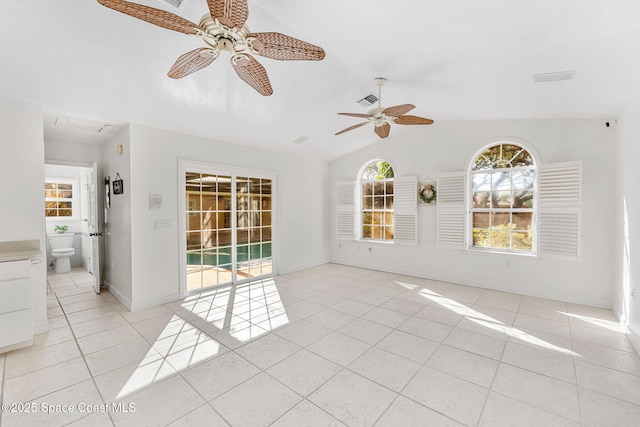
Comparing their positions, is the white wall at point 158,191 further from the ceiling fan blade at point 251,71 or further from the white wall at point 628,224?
the white wall at point 628,224

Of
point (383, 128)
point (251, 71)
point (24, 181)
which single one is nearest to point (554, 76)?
point (383, 128)

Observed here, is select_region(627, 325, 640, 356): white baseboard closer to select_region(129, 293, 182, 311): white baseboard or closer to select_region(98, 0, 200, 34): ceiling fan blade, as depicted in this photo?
select_region(98, 0, 200, 34): ceiling fan blade

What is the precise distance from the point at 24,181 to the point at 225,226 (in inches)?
96.6

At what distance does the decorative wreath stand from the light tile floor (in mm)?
1947

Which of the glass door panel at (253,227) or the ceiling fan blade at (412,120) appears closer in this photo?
the ceiling fan blade at (412,120)

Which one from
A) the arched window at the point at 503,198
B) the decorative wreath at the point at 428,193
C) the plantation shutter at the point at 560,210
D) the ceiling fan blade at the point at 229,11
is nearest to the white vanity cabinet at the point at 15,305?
the ceiling fan blade at the point at 229,11

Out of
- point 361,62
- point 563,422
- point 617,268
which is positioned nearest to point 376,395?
point 563,422

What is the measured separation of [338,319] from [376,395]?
141 cm

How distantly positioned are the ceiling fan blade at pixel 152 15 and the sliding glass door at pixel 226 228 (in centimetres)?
301

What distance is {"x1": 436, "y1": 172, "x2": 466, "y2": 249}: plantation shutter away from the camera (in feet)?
16.2

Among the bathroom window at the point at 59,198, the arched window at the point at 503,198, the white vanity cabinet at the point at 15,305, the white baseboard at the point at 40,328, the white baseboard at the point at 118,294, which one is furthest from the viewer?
the bathroom window at the point at 59,198

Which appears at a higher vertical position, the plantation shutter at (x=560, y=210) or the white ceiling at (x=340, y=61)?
the white ceiling at (x=340, y=61)

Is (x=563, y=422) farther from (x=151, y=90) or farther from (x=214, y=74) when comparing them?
(x=151, y=90)

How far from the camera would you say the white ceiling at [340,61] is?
78.8 inches
